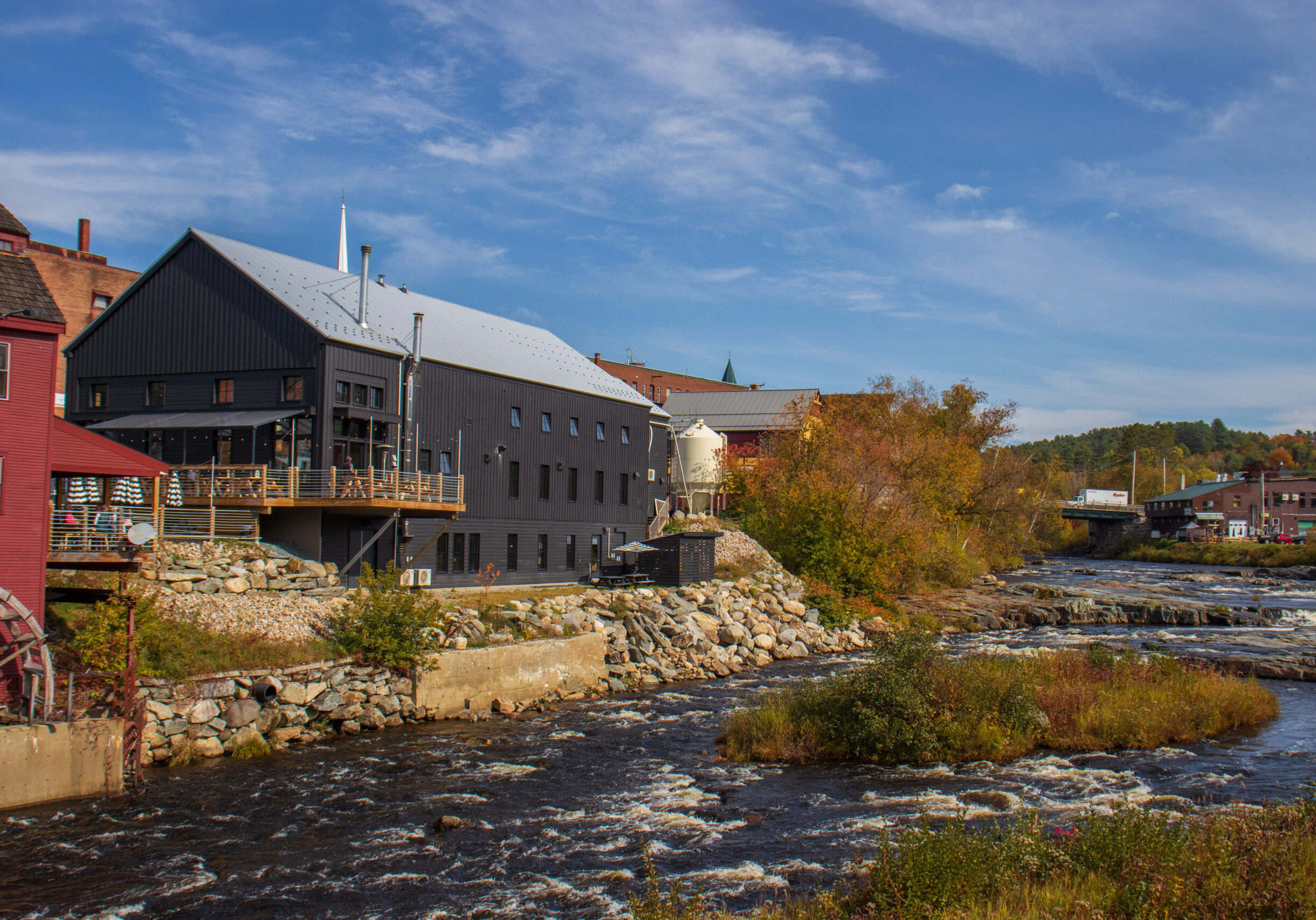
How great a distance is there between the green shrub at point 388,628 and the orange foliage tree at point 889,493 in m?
25.0

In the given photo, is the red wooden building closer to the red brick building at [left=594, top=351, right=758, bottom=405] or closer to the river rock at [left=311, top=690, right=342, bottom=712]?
the river rock at [left=311, top=690, right=342, bottom=712]

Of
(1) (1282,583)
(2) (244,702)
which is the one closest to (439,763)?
(2) (244,702)

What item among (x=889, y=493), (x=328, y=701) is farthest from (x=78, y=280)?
(x=889, y=493)

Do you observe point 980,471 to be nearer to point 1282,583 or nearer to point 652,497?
point 1282,583

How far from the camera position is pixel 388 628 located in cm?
2311

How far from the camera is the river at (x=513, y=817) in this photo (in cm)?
1251

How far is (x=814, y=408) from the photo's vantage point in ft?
229

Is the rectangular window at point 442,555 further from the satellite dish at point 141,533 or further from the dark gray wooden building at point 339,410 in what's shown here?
the satellite dish at point 141,533

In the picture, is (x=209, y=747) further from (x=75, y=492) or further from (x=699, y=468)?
(x=699, y=468)

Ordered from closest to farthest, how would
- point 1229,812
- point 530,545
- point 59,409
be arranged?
point 1229,812
point 530,545
point 59,409

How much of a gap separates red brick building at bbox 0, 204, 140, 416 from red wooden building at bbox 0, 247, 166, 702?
30.1 metres

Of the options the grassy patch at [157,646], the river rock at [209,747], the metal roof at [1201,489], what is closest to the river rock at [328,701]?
the grassy patch at [157,646]

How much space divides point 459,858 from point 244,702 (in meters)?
8.72

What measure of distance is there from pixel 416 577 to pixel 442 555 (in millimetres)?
1822
